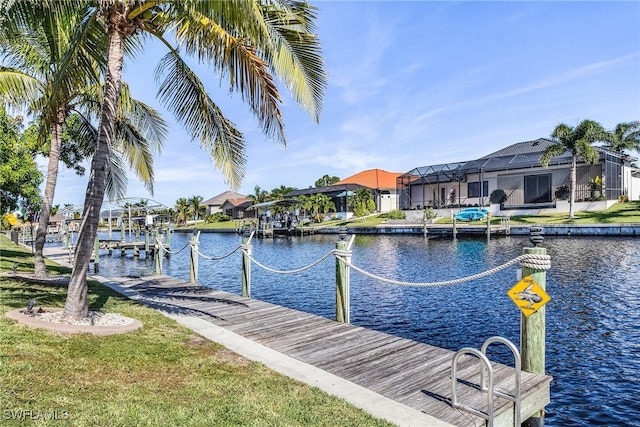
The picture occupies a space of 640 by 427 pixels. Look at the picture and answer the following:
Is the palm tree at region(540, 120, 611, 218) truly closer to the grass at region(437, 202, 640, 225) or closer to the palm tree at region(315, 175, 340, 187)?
the grass at region(437, 202, 640, 225)

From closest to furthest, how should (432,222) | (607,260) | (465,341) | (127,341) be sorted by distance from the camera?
(127,341) → (465,341) → (607,260) → (432,222)

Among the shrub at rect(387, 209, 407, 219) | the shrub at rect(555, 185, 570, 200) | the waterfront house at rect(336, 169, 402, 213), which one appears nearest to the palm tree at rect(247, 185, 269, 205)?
the waterfront house at rect(336, 169, 402, 213)

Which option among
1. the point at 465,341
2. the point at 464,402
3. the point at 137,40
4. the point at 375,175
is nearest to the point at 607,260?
the point at 465,341

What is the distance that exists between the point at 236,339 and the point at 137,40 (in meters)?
6.76

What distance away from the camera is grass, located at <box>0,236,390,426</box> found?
371 cm

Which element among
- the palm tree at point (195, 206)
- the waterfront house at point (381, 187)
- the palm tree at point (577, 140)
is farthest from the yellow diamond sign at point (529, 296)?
the palm tree at point (195, 206)

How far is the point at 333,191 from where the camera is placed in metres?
57.7

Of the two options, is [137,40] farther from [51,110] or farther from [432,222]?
[432,222]

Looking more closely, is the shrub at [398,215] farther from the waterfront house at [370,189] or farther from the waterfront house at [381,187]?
the waterfront house at [381,187]

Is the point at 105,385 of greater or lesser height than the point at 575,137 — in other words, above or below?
below

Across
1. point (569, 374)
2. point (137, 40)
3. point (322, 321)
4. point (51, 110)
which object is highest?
point (137, 40)

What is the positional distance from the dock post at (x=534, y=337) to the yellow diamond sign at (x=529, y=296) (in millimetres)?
61

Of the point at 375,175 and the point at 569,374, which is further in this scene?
the point at 375,175

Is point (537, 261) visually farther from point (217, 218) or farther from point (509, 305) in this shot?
point (217, 218)
